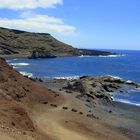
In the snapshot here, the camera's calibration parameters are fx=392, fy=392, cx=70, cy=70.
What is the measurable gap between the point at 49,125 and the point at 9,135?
15.4 meters

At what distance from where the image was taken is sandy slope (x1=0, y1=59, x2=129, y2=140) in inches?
1478

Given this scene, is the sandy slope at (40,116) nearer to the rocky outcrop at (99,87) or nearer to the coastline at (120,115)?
the coastline at (120,115)

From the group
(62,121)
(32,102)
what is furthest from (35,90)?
(62,121)

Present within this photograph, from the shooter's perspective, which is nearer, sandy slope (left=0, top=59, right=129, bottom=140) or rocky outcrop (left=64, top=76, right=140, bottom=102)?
sandy slope (left=0, top=59, right=129, bottom=140)

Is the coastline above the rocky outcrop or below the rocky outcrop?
below

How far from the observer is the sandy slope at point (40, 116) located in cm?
3753

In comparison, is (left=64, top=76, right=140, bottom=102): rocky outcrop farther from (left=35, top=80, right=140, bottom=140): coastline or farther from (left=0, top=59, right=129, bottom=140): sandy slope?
(left=0, top=59, right=129, bottom=140): sandy slope

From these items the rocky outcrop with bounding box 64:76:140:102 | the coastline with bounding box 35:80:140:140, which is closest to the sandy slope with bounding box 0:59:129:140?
the coastline with bounding box 35:80:140:140

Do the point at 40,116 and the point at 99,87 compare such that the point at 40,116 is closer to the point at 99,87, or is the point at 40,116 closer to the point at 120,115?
the point at 120,115

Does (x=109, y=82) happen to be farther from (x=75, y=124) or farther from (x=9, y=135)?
(x=9, y=135)

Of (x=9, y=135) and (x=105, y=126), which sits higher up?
(x=9, y=135)

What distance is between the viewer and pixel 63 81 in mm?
100250

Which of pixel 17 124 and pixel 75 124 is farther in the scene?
pixel 75 124

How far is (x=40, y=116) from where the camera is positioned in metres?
51.3
